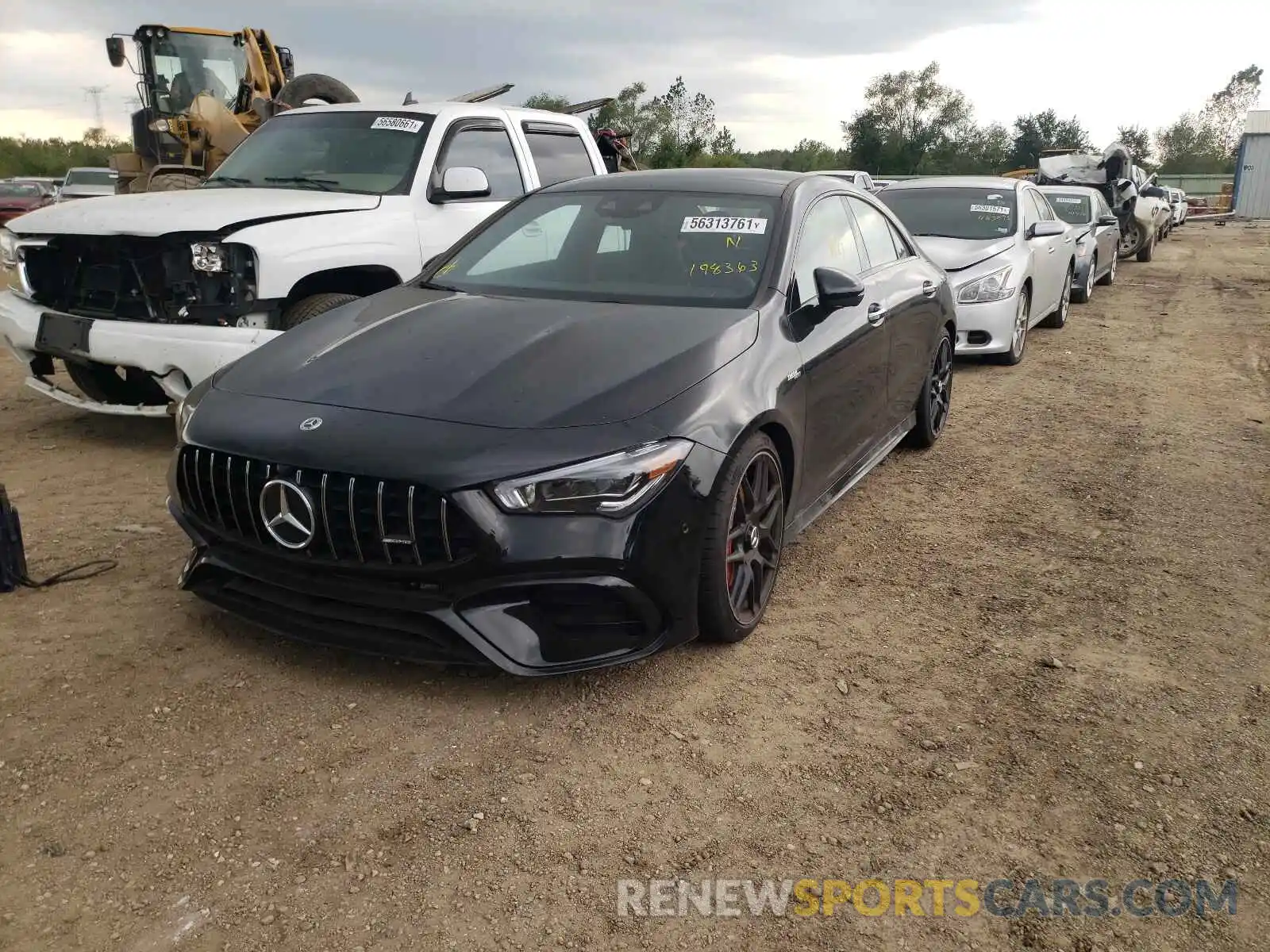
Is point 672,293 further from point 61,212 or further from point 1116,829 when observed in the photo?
point 61,212

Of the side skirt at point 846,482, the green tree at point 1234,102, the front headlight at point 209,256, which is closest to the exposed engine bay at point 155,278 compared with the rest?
→ the front headlight at point 209,256

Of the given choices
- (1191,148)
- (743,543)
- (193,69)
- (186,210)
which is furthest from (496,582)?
(1191,148)

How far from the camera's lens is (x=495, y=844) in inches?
98.0

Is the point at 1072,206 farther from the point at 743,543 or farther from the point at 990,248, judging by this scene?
the point at 743,543

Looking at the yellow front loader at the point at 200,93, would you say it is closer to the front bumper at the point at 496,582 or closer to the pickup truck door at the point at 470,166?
the pickup truck door at the point at 470,166

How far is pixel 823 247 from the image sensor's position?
4.30 metres

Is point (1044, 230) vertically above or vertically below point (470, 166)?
below

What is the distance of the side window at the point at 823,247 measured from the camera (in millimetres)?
3982

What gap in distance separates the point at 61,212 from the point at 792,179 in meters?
4.10

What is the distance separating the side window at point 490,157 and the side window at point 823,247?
A: 261 centimetres

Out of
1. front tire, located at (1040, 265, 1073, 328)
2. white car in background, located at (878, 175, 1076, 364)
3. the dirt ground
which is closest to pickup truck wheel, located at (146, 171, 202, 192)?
the dirt ground

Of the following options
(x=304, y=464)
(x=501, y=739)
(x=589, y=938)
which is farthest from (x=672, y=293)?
(x=589, y=938)

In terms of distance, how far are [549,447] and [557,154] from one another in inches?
190

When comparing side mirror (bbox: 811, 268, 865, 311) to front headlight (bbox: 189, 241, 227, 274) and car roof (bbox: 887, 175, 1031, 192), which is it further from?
car roof (bbox: 887, 175, 1031, 192)
